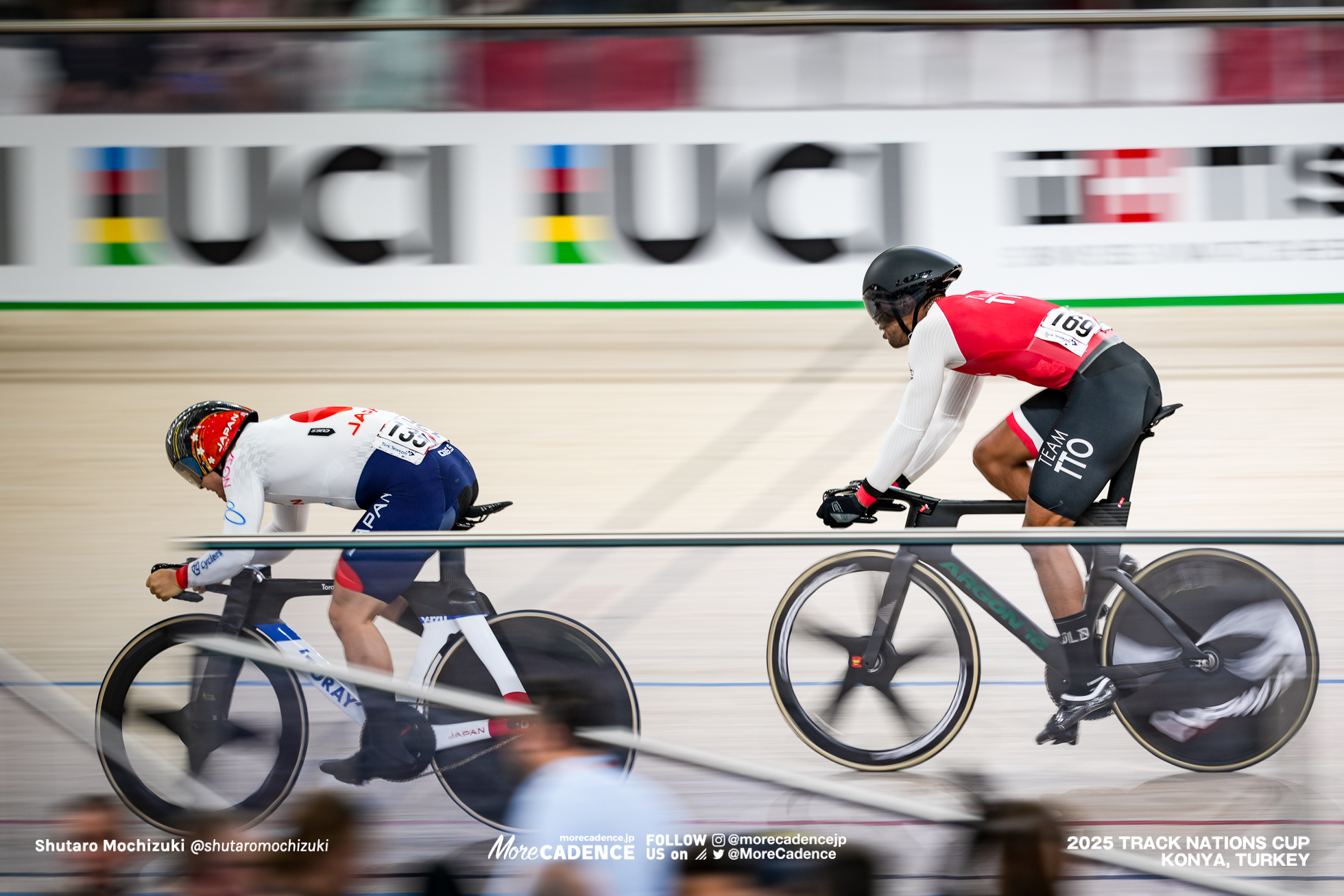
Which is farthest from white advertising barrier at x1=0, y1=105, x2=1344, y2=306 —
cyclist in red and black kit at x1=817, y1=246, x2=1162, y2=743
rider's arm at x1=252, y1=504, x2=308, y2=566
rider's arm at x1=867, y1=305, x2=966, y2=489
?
rider's arm at x1=867, y1=305, x2=966, y2=489

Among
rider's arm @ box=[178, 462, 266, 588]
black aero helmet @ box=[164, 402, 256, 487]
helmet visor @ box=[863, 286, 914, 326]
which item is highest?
helmet visor @ box=[863, 286, 914, 326]

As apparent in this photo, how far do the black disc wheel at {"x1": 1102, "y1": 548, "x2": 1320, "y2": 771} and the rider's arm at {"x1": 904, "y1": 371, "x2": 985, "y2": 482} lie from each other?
95 cm

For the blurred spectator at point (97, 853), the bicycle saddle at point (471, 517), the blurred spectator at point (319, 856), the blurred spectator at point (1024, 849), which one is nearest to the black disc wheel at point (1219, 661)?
the blurred spectator at point (1024, 849)

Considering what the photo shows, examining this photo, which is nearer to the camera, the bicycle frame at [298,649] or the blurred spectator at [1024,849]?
the blurred spectator at [1024,849]

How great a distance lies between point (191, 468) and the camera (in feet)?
11.0

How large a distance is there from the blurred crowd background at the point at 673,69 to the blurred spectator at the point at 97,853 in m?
5.15

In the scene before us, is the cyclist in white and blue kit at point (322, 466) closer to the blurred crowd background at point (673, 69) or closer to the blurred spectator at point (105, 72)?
the blurred crowd background at point (673, 69)

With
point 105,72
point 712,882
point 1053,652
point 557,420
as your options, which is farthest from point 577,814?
point 105,72

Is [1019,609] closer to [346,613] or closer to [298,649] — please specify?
[346,613]

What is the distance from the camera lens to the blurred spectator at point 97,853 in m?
2.46

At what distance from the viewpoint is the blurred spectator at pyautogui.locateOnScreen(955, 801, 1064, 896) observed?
1.90 meters

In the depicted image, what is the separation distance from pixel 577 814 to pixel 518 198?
5.28 metres

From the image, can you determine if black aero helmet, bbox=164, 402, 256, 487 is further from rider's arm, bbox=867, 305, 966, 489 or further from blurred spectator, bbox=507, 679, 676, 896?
rider's arm, bbox=867, 305, 966, 489

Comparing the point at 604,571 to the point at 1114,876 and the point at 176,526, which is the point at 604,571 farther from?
the point at 176,526
